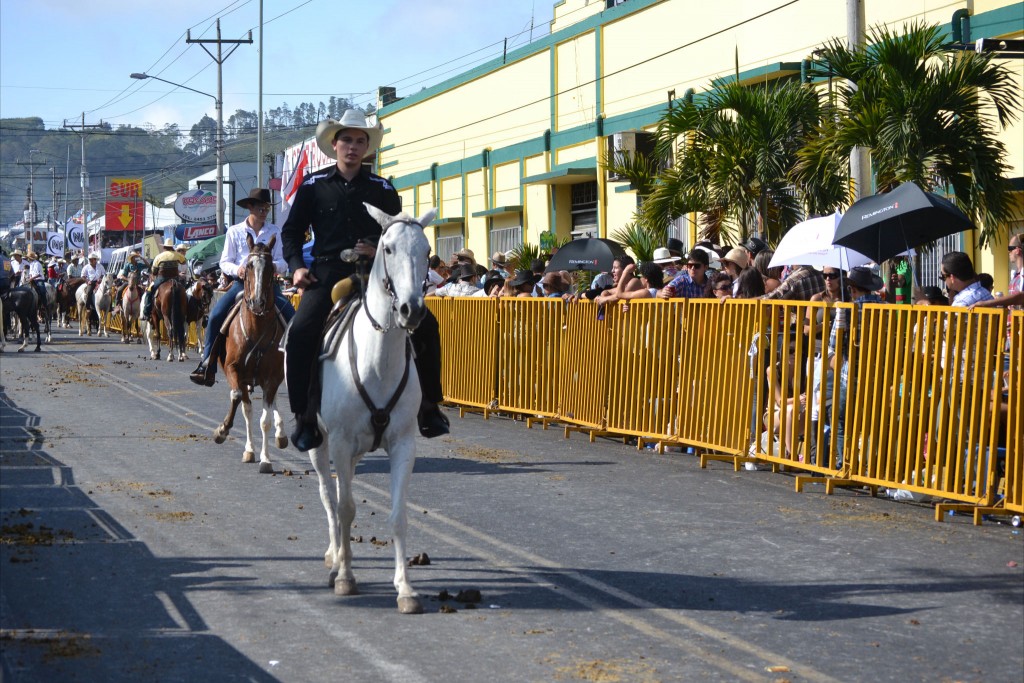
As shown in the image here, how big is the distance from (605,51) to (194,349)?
1295cm

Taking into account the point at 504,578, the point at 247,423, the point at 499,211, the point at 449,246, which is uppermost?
the point at 499,211

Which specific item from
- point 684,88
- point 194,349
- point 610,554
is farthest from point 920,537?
point 194,349

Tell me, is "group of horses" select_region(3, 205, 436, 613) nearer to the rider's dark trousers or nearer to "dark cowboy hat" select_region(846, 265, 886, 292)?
the rider's dark trousers

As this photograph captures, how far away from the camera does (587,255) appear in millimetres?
20797

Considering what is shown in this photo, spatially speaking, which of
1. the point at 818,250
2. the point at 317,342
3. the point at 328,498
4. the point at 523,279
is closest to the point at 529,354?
the point at 523,279

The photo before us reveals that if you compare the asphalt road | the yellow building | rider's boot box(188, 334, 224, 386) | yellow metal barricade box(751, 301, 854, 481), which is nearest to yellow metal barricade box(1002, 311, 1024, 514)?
the asphalt road

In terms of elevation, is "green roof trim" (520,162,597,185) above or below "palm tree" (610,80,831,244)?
above

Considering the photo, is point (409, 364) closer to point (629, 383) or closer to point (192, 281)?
point (629, 383)

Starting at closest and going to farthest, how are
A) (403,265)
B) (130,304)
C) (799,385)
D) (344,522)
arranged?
(403,265) → (344,522) → (799,385) → (130,304)

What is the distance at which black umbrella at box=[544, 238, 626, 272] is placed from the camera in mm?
20453

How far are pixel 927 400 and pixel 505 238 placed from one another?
99.6 feet

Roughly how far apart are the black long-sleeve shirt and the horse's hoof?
2.30 metres

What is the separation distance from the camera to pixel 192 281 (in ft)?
123

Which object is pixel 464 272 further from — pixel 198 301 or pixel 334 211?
pixel 334 211
